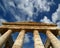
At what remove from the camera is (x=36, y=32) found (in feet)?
81.8

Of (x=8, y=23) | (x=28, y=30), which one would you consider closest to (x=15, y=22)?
(x=8, y=23)

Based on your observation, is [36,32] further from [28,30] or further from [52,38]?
[52,38]

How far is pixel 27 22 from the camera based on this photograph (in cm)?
2770

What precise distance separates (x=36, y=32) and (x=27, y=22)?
3.62 metres

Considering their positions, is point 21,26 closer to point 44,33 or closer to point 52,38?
point 44,33

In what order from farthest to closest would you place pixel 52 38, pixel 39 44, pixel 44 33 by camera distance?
pixel 44 33, pixel 52 38, pixel 39 44

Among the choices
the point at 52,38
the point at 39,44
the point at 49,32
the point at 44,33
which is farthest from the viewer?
the point at 44,33

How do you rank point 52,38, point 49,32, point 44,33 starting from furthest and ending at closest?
point 44,33 < point 49,32 < point 52,38

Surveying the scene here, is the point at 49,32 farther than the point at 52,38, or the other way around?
the point at 49,32

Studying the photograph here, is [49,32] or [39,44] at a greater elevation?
[39,44]

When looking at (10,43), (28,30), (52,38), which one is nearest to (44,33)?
(28,30)

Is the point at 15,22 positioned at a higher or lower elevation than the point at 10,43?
higher

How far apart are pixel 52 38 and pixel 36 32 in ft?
12.4

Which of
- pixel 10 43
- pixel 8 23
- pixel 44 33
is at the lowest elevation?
pixel 10 43
